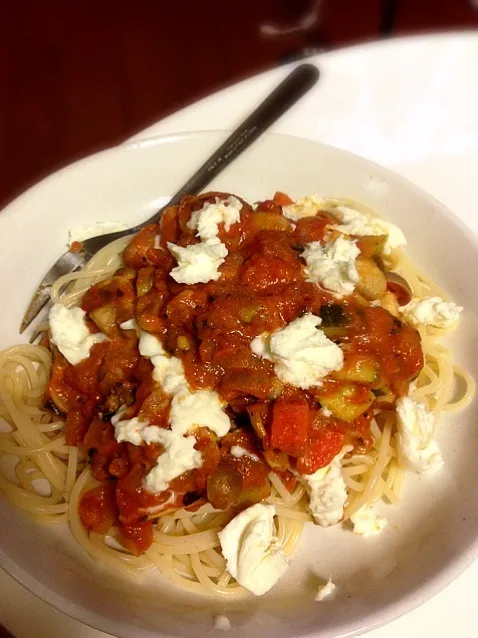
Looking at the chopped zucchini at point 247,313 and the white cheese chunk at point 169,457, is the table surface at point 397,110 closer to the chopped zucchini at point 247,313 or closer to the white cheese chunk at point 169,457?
the chopped zucchini at point 247,313

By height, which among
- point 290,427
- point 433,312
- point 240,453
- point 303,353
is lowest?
point 240,453

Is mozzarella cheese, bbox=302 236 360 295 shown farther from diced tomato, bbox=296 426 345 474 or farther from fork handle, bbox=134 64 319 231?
fork handle, bbox=134 64 319 231

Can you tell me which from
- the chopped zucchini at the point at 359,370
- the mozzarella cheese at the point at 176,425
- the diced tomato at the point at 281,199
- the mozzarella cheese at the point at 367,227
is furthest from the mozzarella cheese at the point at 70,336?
the mozzarella cheese at the point at 367,227

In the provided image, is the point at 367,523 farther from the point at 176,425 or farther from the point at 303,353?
the point at 176,425

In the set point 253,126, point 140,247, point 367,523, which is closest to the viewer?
point 367,523

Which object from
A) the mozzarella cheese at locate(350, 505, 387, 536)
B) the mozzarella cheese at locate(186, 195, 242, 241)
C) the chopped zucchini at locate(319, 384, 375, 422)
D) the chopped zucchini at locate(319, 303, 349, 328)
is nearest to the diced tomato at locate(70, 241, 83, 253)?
the mozzarella cheese at locate(186, 195, 242, 241)

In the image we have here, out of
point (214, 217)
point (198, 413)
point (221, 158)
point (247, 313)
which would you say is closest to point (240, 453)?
point (198, 413)

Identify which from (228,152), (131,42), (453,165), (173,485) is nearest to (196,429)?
(173,485)
